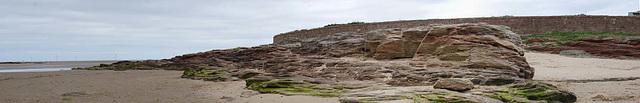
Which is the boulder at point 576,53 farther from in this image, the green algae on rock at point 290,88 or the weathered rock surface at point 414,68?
the green algae on rock at point 290,88

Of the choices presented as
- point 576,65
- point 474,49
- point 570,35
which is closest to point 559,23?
point 570,35

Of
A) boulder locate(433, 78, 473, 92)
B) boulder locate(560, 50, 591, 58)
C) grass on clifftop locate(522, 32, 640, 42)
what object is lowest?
boulder locate(560, 50, 591, 58)

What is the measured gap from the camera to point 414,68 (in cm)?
964

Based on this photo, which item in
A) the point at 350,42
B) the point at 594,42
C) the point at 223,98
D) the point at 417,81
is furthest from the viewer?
the point at 594,42

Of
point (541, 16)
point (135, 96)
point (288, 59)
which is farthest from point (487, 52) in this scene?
point (541, 16)

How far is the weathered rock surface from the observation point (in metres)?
7.78

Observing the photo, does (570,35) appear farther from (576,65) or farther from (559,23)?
(576,65)

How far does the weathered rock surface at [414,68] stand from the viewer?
25.5 ft

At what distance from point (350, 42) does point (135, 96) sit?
20.2 ft

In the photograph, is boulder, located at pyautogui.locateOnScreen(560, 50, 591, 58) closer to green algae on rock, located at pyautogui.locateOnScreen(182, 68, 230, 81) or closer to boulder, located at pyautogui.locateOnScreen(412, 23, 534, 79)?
boulder, located at pyautogui.locateOnScreen(412, 23, 534, 79)

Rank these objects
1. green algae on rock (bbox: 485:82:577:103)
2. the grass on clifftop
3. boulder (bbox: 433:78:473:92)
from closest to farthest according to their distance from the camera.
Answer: green algae on rock (bbox: 485:82:577:103) < boulder (bbox: 433:78:473:92) < the grass on clifftop

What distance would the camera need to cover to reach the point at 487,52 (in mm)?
9453

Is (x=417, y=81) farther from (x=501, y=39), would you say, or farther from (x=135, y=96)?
(x=135, y=96)

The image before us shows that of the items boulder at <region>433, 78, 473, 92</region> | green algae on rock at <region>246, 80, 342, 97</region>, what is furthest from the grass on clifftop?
green algae on rock at <region>246, 80, 342, 97</region>
